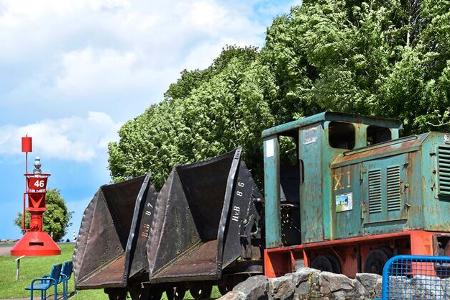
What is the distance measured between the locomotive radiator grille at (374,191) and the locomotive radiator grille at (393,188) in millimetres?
164

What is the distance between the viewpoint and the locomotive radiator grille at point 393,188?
12.4m

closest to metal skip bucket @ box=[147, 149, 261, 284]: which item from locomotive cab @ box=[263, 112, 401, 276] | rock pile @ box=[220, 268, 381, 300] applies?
locomotive cab @ box=[263, 112, 401, 276]

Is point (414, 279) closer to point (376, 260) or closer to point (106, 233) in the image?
point (376, 260)

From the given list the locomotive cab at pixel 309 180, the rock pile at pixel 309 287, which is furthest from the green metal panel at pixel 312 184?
the rock pile at pixel 309 287

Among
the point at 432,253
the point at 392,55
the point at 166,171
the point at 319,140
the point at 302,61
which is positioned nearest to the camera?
the point at 432,253

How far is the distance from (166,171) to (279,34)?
14.2 meters

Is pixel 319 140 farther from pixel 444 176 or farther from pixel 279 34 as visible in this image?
pixel 279 34

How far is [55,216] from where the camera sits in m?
74.8

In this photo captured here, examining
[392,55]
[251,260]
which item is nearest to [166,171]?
[392,55]

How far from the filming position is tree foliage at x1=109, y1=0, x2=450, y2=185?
73.2 ft

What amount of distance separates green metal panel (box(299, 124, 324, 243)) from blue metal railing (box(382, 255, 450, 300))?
134 inches

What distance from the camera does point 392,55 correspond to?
23.7m

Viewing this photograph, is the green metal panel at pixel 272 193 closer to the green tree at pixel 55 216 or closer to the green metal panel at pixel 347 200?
the green metal panel at pixel 347 200

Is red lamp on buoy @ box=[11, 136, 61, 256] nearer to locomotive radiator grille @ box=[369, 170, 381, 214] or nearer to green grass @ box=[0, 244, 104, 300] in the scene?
green grass @ box=[0, 244, 104, 300]
